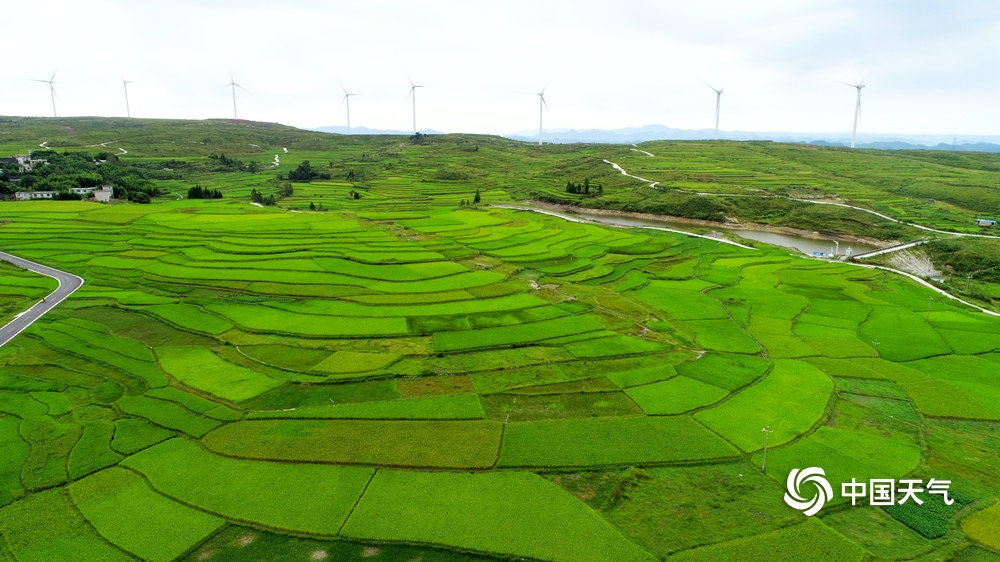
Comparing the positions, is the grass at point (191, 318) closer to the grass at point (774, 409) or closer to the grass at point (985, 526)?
the grass at point (774, 409)

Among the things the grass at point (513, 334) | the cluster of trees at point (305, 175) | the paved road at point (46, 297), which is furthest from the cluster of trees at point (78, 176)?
the grass at point (513, 334)

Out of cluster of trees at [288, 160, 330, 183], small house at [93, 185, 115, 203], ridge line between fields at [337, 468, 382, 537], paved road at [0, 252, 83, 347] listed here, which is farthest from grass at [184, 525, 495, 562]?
cluster of trees at [288, 160, 330, 183]

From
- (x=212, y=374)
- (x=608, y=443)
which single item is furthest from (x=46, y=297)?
(x=608, y=443)

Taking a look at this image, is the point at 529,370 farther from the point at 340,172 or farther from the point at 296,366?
the point at 340,172

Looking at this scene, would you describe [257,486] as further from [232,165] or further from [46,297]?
[232,165]

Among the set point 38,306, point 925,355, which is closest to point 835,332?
point 925,355

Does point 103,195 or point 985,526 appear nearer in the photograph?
point 985,526
